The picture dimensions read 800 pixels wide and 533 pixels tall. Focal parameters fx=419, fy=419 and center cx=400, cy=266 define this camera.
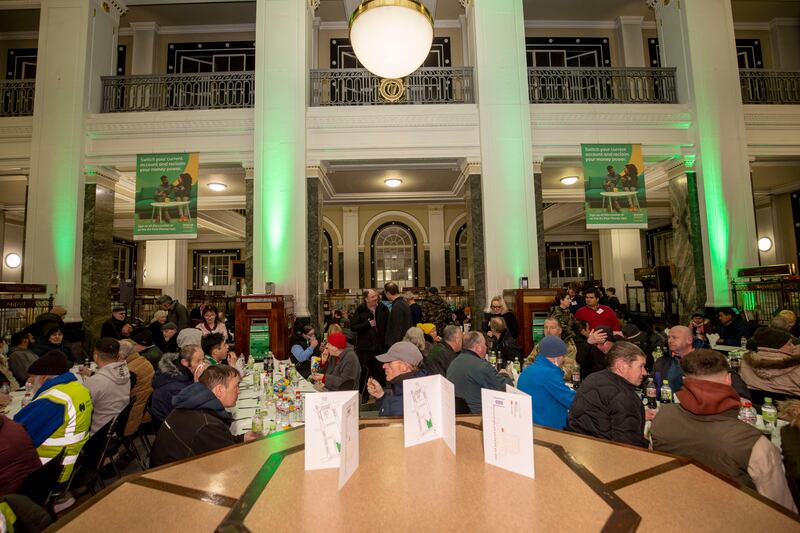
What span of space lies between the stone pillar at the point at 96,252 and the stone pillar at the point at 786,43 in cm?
1664

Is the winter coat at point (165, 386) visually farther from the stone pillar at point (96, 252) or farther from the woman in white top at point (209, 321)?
the stone pillar at point (96, 252)

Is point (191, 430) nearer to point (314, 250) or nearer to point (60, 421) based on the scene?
point (60, 421)

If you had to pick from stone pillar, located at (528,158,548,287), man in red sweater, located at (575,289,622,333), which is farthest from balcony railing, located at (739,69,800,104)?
man in red sweater, located at (575,289,622,333)

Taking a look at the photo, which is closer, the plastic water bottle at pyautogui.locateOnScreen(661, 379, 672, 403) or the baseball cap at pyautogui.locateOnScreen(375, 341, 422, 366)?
the baseball cap at pyautogui.locateOnScreen(375, 341, 422, 366)

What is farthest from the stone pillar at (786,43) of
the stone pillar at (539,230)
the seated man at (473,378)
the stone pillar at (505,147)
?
the seated man at (473,378)

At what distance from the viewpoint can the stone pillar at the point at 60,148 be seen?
828cm

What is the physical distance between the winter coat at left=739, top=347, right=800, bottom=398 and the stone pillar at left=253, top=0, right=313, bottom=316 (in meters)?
6.61

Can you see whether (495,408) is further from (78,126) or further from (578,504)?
(78,126)

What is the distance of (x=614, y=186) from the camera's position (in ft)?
27.3

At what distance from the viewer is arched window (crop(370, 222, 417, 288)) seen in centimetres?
1598

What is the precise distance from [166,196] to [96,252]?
6.43ft

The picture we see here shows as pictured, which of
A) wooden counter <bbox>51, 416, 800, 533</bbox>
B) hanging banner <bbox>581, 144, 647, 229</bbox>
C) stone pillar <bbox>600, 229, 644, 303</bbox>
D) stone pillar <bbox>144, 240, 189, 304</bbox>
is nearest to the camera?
wooden counter <bbox>51, 416, 800, 533</bbox>

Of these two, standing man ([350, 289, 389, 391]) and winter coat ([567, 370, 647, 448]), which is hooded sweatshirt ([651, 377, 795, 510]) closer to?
winter coat ([567, 370, 647, 448])

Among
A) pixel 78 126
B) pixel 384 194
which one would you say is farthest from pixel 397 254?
pixel 78 126
